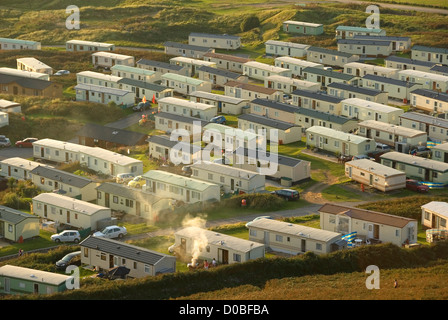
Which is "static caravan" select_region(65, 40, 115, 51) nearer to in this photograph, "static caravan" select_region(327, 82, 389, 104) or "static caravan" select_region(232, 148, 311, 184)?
"static caravan" select_region(327, 82, 389, 104)

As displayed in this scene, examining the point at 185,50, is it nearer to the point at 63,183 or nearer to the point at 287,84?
the point at 287,84

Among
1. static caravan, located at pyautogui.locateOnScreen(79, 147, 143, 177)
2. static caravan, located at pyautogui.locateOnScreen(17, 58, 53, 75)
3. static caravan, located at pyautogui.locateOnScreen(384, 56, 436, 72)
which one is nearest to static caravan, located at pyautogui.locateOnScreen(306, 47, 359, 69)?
static caravan, located at pyautogui.locateOnScreen(384, 56, 436, 72)

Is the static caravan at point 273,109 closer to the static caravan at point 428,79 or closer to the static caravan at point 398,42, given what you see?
the static caravan at point 428,79

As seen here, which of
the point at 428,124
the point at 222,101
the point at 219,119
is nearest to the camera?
the point at 428,124

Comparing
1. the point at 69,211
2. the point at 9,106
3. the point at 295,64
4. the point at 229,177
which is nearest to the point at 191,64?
the point at 295,64
